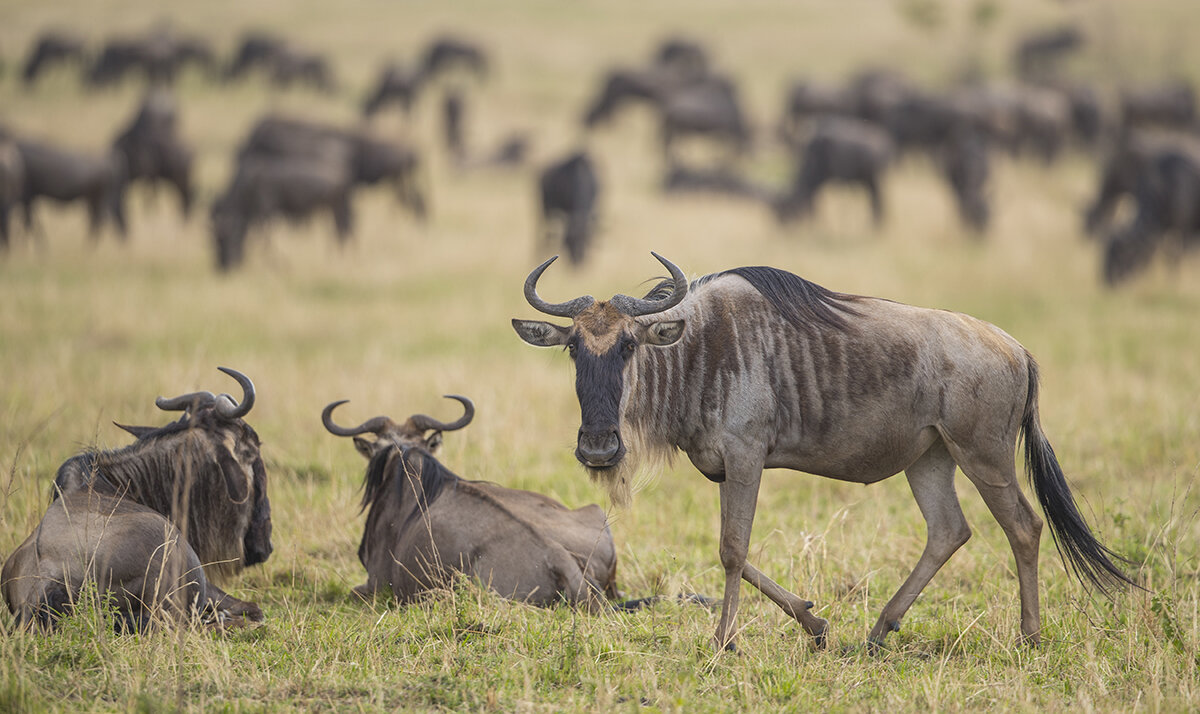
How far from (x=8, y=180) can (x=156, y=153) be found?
345cm

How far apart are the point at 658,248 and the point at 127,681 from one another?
1426 cm

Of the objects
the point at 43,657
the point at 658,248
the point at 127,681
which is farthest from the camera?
the point at 658,248

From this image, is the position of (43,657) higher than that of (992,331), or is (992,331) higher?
(992,331)

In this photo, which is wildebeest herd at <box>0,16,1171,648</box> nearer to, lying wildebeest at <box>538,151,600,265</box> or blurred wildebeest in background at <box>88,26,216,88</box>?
lying wildebeest at <box>538,151,600,265</box>

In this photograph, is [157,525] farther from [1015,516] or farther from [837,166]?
[837,166]

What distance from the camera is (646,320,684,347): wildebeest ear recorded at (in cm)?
431

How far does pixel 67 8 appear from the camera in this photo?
46562 mm

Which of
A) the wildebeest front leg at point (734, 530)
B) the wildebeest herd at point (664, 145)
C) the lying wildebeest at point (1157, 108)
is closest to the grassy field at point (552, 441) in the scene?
the wildebeest front leg at point (734, 530)

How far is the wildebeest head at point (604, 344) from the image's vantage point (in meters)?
4.17

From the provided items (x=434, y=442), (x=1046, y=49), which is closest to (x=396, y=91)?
(x=1046, y=49)

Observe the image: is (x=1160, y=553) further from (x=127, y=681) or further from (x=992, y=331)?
(x=127, y=681)

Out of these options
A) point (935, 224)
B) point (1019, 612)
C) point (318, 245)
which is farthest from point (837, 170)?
point (1019, 612)

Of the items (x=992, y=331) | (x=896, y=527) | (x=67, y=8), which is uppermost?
(x=67, y=8)

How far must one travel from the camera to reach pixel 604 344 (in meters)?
4.29
